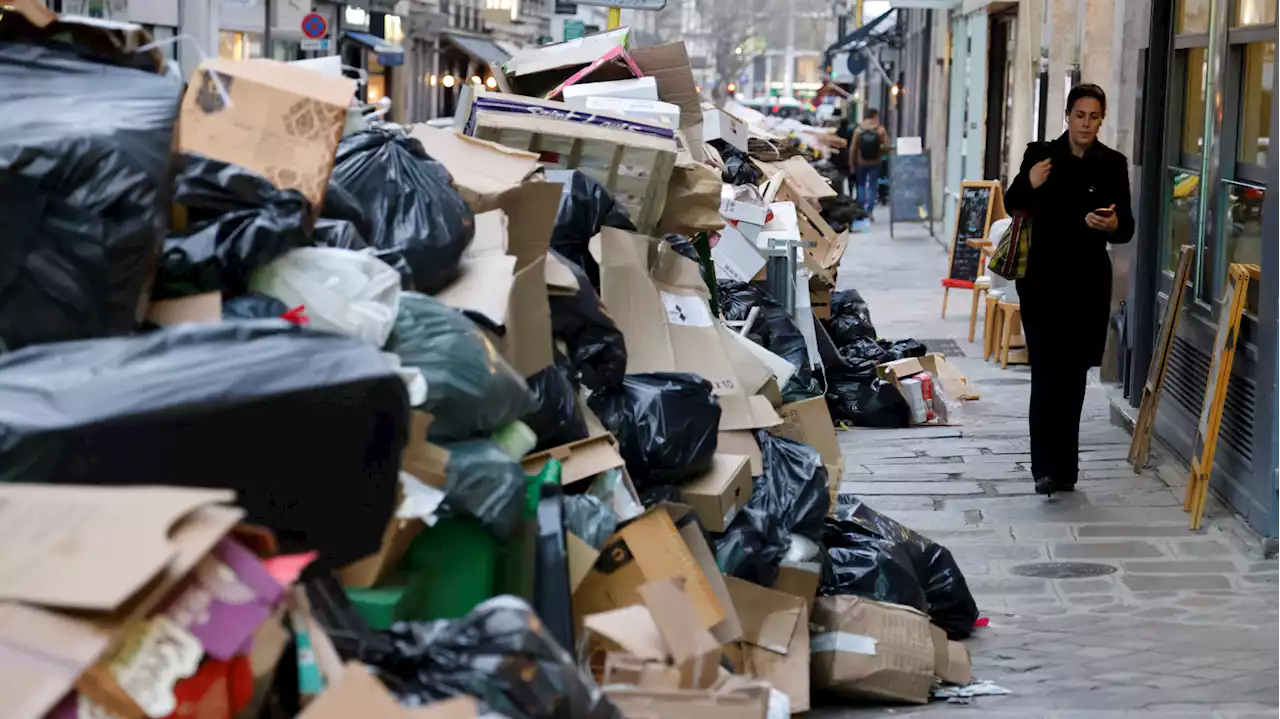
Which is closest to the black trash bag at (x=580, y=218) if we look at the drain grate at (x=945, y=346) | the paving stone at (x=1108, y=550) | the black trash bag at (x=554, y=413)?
the black trash bag at (x=554, y=413)

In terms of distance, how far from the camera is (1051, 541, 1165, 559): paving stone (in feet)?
21.9

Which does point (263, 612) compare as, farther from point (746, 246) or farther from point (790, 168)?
point (790, 168)

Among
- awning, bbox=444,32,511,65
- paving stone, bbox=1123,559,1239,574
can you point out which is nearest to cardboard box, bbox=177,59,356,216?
paving stone, bbox=1123,559,1239,574

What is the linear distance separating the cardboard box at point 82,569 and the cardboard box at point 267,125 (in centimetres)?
153

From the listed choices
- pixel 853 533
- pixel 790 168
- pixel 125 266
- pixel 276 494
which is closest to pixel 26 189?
pixel 125 266

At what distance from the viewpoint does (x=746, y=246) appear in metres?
9.20

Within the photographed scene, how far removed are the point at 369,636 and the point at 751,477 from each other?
8.18ft

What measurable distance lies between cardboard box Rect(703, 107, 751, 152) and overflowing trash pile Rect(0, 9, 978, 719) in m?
4.90

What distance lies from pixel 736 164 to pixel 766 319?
2566 mm

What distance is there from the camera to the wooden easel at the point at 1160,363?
25.7 ft

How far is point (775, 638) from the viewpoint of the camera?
185 inches

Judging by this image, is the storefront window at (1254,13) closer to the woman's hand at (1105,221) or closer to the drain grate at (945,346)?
the woman's hand at (1105,221)

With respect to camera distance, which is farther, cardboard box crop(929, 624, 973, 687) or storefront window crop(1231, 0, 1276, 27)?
storefront window crop(1231, 0, 1276, 27)

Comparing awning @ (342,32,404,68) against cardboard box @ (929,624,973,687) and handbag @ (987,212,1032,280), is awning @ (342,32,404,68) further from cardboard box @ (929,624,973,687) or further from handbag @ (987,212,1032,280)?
cardboard box @ (929,624,973,687)
